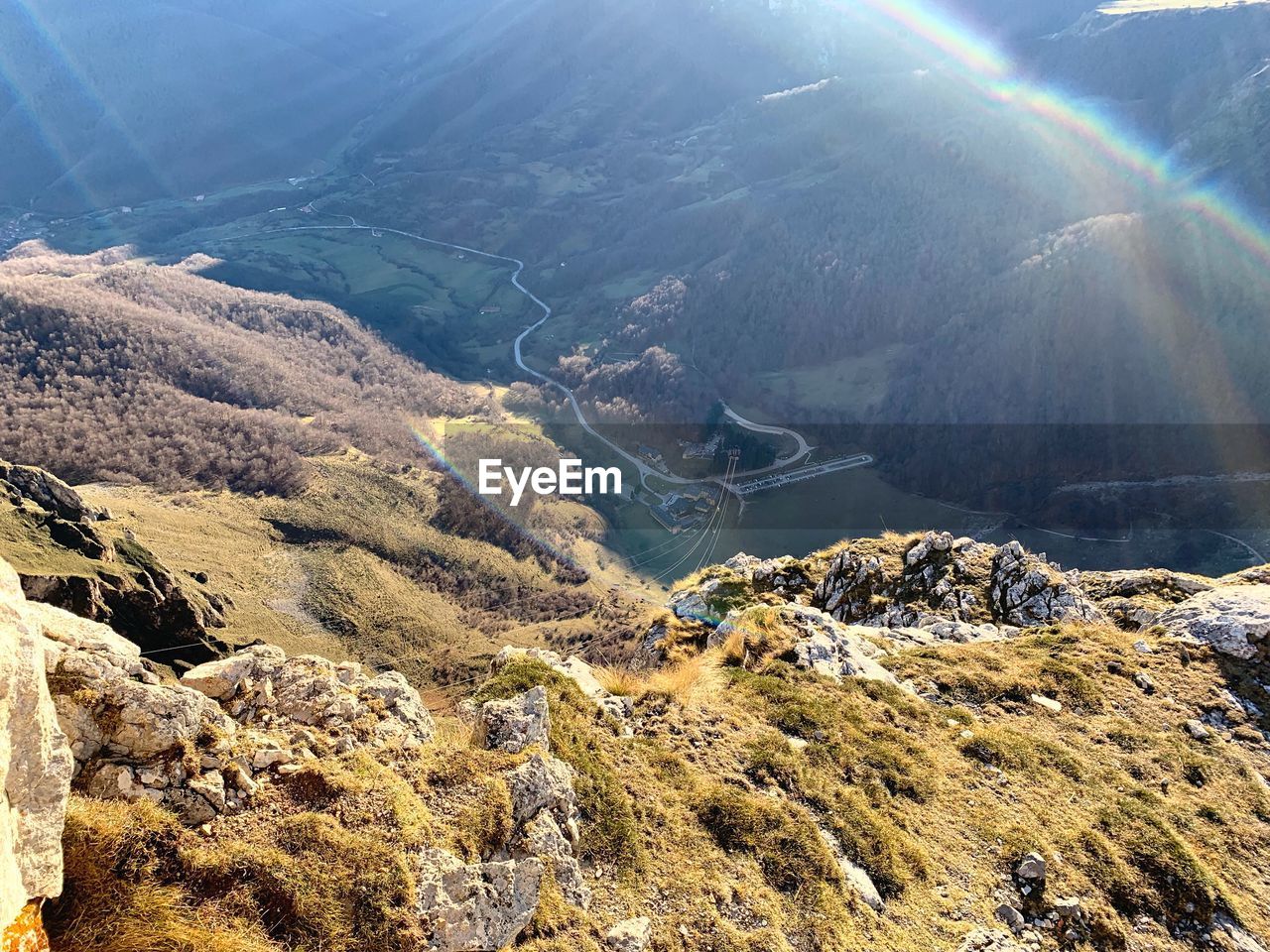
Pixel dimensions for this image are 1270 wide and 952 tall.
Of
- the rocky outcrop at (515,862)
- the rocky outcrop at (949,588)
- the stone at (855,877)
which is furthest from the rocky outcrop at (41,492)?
the stone at (855,877)

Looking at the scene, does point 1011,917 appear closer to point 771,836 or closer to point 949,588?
point 771,836

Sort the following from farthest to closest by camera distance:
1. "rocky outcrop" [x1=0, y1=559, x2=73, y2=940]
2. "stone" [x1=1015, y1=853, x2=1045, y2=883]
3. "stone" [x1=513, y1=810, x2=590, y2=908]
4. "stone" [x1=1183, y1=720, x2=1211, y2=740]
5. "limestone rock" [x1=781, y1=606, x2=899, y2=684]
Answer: "limestone rock" [x1=781, y1=606, x2=899, y2=684]
"stone" [x1=1183, y1=720, x2=1211, y2=740]
"stone" [x1=1015, y1=853, x2=1045, y2=883]
"stone" [x1=513, y1=810, x2=590, y2=908]
"rocky outcrop" [x1=0, y1=559, x2=73, y2=940]

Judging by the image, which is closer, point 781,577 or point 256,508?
point 781,577

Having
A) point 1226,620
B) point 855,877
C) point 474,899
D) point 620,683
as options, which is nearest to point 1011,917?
point 855,877

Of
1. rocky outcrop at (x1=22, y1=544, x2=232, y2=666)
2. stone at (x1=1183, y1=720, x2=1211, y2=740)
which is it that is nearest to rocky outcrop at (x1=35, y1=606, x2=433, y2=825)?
stone at (x1=1183, y1=720, x2=1211, y2=740)

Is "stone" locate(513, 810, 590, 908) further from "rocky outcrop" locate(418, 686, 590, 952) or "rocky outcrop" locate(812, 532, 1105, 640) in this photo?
"rocky outcrop" locate(812, 532, 1105, 640)

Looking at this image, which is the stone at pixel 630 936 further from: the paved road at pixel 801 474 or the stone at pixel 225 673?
the paved road at pixel 801 474
